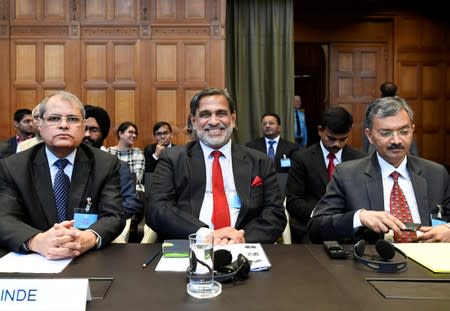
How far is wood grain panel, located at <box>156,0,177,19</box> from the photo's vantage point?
702 centimetres

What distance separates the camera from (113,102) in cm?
712

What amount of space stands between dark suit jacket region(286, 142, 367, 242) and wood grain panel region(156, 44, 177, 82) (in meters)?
4.03

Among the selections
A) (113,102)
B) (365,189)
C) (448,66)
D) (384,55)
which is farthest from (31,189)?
(448,66)

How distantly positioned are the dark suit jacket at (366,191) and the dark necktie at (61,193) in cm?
122

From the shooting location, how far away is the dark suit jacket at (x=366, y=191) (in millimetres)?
2354

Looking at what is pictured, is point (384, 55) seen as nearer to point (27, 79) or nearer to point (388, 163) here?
point (27, 79)

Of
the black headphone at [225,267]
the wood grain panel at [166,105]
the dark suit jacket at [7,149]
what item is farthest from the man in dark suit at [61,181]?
the wood grain panel at [166,105]

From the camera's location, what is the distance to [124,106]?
7137 mm

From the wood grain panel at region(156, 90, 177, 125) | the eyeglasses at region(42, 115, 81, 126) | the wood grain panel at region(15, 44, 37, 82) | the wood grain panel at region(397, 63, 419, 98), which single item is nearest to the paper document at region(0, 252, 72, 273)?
the eyeglasses at region(42, 115, 81, 126)

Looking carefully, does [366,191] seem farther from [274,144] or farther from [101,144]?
[274,144]

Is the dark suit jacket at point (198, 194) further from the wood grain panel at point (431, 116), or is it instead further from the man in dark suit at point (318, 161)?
the wood grain panel at point (431, 116)

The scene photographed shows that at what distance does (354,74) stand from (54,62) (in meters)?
5.36

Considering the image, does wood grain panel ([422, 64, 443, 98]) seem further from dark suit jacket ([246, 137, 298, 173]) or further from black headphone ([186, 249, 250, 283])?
black headphone ([186, 249, 250, 283])

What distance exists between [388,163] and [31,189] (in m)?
1.77
